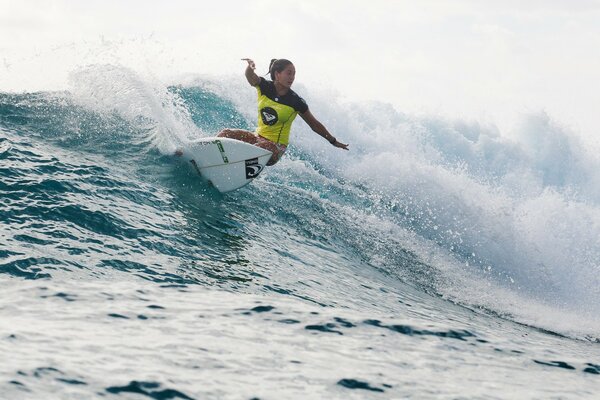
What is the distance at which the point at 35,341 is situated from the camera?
4676 mm

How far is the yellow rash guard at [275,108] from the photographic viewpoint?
10062mm

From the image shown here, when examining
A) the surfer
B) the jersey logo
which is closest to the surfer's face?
the surfer

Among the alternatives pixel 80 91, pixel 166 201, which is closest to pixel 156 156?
pixel 166 201

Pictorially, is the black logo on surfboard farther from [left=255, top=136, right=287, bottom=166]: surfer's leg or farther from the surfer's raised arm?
the surfer's raised arm

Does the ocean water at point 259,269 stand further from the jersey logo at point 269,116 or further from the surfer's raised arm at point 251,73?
the surfer's raised arm at point 251,73

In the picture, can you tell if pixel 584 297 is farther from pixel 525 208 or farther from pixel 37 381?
pixel 37 381

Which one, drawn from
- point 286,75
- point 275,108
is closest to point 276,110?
point 275,108

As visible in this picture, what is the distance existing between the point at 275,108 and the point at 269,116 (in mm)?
176

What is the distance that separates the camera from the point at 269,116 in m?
10.2

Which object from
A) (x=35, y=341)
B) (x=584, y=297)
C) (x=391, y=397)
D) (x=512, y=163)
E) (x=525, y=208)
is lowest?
(x=35, y=341)

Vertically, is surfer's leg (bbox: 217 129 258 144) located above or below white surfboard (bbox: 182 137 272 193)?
above

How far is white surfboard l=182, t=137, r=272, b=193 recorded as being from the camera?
1016cm

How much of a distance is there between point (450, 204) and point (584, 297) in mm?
3404

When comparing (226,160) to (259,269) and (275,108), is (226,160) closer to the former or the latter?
(275,108)
